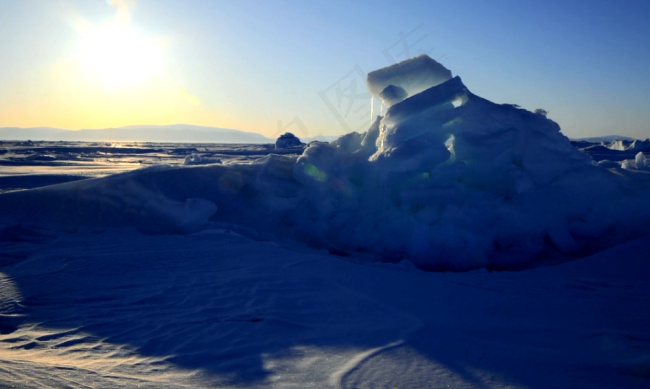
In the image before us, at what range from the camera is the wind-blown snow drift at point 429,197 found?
19.4 feet

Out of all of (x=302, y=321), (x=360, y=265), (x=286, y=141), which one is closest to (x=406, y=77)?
(x=360, y=265)

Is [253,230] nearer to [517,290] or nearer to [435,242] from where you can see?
[435,242]

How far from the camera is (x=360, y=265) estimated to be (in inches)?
200

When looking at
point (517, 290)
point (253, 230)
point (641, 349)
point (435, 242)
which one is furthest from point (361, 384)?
point (253, 230)

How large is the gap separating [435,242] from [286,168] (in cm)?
274

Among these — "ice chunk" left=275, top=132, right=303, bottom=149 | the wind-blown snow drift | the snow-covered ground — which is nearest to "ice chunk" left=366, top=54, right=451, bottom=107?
the snow-covered ground

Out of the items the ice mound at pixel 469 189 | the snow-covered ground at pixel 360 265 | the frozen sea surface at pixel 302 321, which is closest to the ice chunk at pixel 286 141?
the snow-covered ground at pixel 360 265

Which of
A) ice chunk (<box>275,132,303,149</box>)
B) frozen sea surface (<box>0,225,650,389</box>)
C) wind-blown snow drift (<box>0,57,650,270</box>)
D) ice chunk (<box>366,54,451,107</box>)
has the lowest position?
frozen sea surface (<box>0,225,650,389</box>)

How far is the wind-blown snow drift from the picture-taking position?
19.4ft

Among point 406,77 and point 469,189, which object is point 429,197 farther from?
point 406,77

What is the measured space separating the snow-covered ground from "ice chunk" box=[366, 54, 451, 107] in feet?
0.08

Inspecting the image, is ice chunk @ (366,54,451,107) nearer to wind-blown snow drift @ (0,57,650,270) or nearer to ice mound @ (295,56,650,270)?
ice mound @ (295,56,650,270)

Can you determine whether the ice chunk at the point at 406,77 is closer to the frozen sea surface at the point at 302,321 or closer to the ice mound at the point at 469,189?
the ice mound at the point at 469,189

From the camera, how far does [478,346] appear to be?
9.82ft
